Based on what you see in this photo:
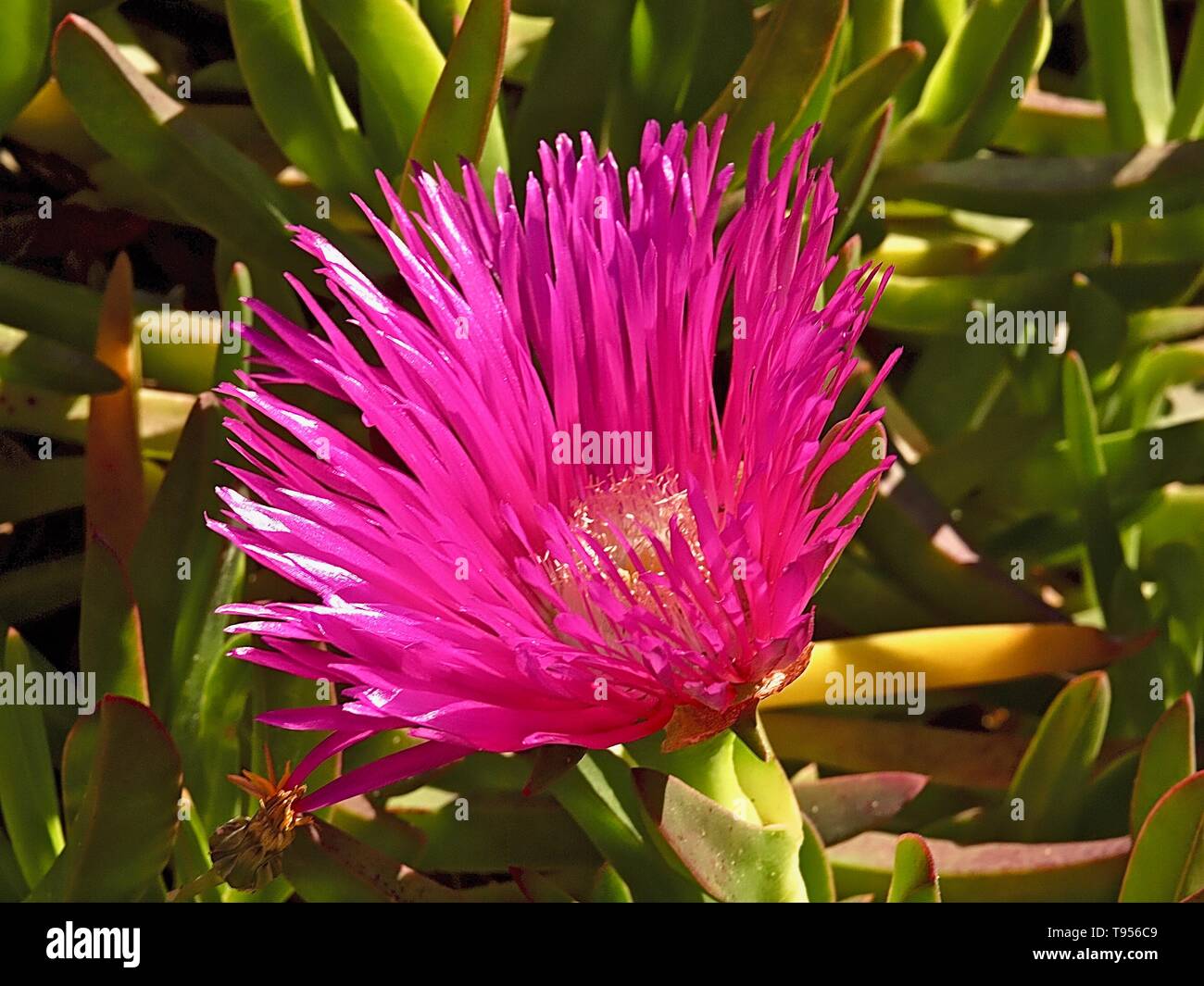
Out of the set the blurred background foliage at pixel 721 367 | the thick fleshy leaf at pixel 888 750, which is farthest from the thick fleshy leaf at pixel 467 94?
the thick fleshy leaf at pixel 888 750

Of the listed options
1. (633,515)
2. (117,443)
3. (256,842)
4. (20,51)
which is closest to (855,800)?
(633,515)

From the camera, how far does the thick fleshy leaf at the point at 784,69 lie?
0.63 m

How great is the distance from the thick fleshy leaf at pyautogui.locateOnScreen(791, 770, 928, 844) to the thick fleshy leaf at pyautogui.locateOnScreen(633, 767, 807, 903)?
9cm

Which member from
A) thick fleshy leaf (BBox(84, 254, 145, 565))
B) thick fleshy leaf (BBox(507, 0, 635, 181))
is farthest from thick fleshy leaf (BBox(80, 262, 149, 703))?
thick fleshy leaf (BBox(507, 0, 635, 181))

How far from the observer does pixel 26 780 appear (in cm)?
57

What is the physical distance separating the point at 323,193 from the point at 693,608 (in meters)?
0.41

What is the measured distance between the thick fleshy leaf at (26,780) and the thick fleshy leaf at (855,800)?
347 millimetres

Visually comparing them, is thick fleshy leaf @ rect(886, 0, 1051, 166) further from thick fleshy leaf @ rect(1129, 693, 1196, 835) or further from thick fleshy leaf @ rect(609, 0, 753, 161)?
thick fleshy leaf @ rect(1129, 693, 1196, 835)

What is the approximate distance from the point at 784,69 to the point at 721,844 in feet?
1.21

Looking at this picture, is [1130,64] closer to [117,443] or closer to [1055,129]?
[1055,129]

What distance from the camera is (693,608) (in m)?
0.44

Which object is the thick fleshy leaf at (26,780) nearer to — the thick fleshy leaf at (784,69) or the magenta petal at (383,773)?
the magenta petal at (383,773)
